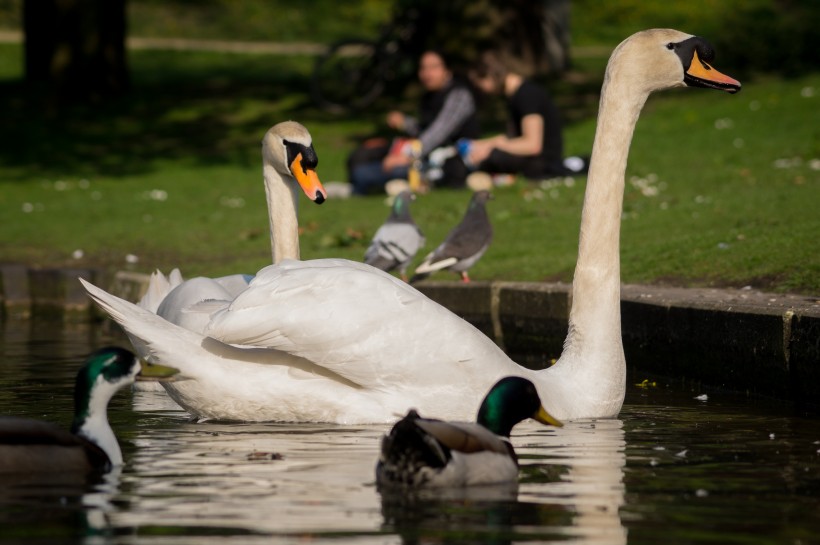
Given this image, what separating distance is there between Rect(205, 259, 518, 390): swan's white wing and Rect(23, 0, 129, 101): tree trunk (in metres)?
20.5

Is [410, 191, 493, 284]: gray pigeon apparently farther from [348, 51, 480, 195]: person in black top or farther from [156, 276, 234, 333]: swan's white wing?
[348, 51, 480, 195]: person in black top

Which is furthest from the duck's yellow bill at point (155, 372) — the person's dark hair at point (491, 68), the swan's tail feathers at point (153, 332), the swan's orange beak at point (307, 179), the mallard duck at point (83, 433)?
the person's dark hair at point (491, 68)

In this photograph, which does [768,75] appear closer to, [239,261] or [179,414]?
[239,261]

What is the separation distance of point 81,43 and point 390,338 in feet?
68.9

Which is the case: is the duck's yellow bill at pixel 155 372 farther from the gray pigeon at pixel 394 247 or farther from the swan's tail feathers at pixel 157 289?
the gray pigeon at pixel 394 247

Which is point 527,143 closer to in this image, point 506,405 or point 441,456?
point 506,405

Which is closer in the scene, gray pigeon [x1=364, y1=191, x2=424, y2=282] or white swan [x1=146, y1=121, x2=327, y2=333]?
white swan [x1=146, y1=121, x2=327, y2=333]

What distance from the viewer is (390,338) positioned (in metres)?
6.68

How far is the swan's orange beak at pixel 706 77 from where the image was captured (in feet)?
23.5

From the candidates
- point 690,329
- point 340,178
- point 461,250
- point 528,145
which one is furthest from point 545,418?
point 340,178

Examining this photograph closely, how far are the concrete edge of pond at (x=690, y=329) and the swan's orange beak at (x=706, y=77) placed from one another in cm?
113

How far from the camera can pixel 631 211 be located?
14180 millimetres

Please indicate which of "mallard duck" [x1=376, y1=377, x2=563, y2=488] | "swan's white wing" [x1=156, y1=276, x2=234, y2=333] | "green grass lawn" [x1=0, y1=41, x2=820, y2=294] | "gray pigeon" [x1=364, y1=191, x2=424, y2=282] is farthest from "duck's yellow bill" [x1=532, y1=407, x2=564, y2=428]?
"gray pigeon" [x1=364, y1=191, x2=424, y2=282]

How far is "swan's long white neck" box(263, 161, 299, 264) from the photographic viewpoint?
8.73 m
